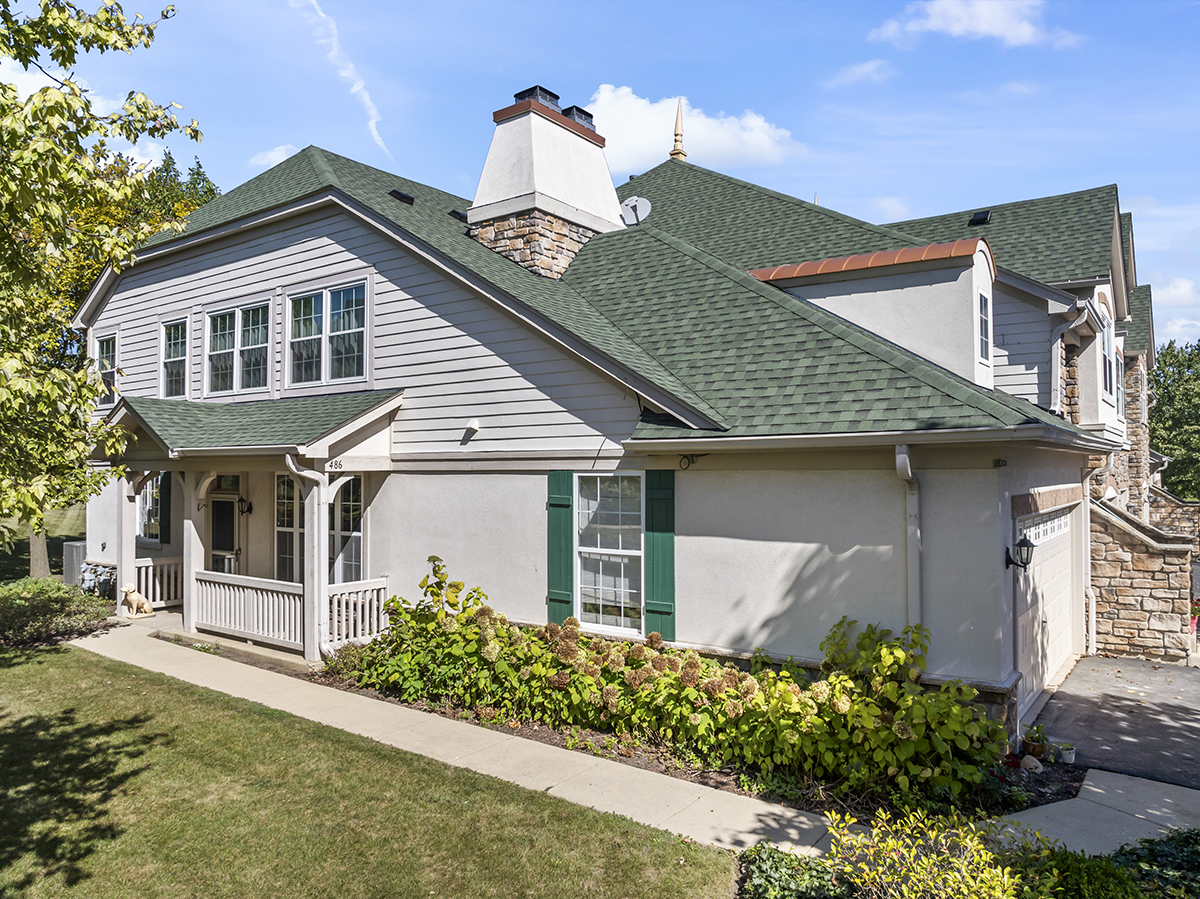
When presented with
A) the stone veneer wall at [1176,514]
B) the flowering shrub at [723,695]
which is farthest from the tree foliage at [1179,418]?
the flowering shrub at [723,695]

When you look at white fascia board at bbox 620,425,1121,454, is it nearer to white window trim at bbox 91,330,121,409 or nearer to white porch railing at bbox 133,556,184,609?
white porch railing at bbox 133,556,184,609

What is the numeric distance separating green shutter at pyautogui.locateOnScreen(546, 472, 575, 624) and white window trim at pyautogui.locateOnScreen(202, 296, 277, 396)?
6447 millimetres

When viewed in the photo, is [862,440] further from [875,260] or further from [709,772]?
[875,260]

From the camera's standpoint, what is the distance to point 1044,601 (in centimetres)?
981

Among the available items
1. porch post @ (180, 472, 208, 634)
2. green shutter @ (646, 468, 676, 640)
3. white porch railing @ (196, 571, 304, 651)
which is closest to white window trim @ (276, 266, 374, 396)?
porch post @ (180, 472, 208, 634)

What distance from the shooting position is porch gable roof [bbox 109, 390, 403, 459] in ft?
35.2

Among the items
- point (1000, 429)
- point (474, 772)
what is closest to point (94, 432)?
point (474, 772)

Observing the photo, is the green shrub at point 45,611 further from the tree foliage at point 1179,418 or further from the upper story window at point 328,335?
the tree foliage at point 1179,418

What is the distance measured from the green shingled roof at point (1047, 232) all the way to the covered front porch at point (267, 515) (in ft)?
31.2

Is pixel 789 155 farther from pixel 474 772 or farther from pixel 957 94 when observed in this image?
pixel 474 772

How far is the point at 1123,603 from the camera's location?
40.1 feet

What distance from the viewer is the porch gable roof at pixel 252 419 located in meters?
10.7

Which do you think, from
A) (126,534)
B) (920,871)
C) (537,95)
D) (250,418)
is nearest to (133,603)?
(126,534)

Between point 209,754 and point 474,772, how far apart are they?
2.65 m
